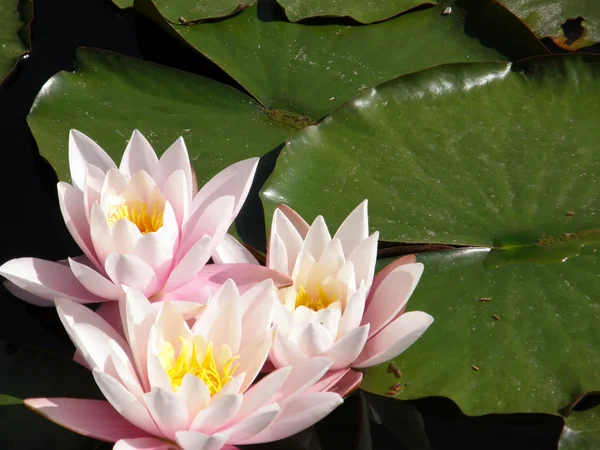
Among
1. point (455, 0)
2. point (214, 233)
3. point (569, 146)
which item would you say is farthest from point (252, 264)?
point (455, 0)

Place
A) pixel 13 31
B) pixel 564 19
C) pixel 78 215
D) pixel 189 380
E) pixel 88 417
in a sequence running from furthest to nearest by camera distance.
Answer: pixel 564 19, pixel 13 31, pixel 78 215, pixel 88 417, pixel 189 380

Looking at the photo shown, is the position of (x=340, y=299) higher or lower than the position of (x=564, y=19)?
lower

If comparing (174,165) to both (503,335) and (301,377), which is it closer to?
(301,377)

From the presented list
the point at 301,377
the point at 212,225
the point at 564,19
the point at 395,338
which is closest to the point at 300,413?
the point at 301,377

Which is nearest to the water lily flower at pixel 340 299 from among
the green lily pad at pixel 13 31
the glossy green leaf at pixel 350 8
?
the glossy green leaf at pixel 350 8

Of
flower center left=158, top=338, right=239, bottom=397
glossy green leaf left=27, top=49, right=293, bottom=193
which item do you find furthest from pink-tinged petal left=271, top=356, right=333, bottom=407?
glossy green leaf left=27, top=49, right=293, bottom=193

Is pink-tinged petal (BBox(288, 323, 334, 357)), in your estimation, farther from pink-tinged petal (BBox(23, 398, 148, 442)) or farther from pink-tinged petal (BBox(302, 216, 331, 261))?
pink-tinged petal (BBox(23, 398, 148, 442))
